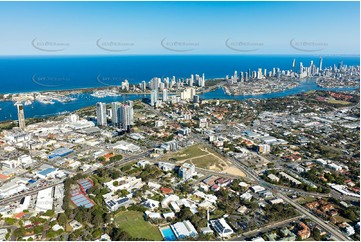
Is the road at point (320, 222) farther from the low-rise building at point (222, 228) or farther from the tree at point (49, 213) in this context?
the tree at point (49, 213)

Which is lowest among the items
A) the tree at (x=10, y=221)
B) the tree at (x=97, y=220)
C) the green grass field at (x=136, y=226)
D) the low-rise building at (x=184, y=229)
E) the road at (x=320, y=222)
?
the road at (x=320, y=222)

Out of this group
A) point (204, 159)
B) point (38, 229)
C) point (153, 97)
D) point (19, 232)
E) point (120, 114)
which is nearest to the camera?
point (19, 232)

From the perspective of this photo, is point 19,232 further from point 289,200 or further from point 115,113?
point 115,113

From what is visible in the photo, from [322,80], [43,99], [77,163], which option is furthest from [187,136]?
[322,80]

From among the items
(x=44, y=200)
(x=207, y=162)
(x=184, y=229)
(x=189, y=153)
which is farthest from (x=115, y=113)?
(x=184, y=229)

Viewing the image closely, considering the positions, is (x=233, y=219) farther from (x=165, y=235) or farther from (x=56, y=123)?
(x=56, y=123)

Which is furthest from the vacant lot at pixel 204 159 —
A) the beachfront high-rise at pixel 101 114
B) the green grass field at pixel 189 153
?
the beachfront high-rise at pixel 101 114
